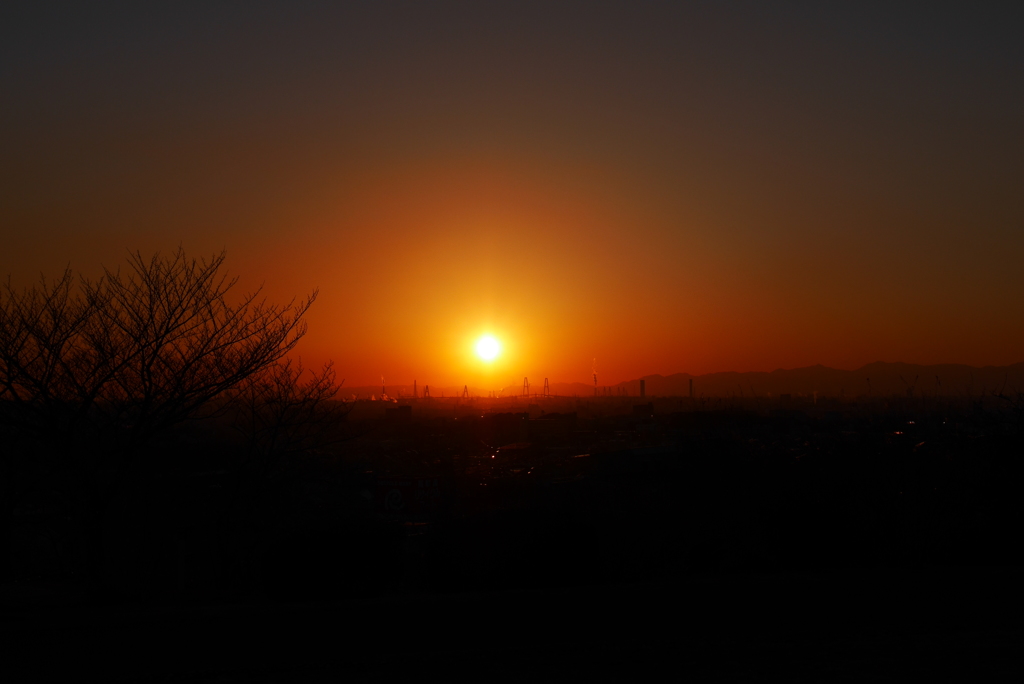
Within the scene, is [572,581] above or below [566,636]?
below

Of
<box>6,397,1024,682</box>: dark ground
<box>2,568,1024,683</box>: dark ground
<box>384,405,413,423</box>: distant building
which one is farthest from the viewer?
<box>384,405,413,423</box>: distant building

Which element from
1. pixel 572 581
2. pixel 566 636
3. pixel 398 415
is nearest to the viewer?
pixel 566 636

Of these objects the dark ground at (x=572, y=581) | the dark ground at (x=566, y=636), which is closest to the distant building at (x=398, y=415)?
the dark ground at (x=572, y=581)

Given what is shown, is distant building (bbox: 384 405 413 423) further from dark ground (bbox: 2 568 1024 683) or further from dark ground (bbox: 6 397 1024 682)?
dark ground (bbox: 2 568 1024 683)

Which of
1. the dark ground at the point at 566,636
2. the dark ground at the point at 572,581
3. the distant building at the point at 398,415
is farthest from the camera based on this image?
the distant building at the point at 398,415

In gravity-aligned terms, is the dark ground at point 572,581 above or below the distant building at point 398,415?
below

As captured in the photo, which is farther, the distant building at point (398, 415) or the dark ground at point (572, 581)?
the distant building at point (398, 415)

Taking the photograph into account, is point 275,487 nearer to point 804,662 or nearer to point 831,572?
point 831,572

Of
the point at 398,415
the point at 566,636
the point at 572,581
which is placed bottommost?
the point at 572,581

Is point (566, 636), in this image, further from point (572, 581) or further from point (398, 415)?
point (398, 415)

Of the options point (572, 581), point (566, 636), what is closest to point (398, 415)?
point (572, 581)

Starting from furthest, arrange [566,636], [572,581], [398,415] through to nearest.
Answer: [398,415]
[572,581]
[566,636]

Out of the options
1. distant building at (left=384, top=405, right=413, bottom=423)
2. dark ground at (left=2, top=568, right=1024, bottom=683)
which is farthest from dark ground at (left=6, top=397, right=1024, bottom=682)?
distant building at (left=384, top=405, right=413, bottom=423)

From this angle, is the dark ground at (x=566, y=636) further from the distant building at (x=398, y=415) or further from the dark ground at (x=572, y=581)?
the distant building at (x=398, y=415)
